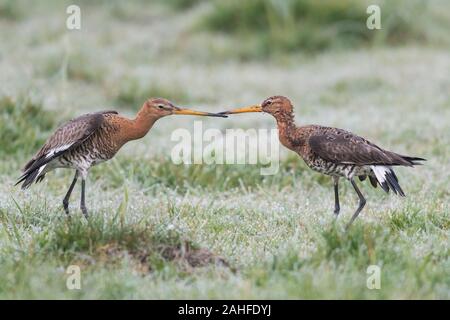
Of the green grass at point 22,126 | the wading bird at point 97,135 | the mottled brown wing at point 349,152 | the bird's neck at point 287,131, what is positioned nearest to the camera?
the mottled brown wing at point 349,152

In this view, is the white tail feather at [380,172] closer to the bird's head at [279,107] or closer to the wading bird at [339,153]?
the wading bird at [339,153]

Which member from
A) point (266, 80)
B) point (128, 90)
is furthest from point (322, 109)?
point (128, 90)

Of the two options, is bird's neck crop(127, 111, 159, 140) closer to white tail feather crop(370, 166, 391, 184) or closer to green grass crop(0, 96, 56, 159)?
white tail feather crop(370, 166, 391, 184)

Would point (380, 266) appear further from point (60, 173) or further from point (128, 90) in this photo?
point (128, 90)

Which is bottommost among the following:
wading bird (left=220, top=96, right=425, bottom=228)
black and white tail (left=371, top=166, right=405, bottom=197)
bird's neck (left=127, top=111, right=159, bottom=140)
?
black and white tail (left=371, top=166, right=405, bottom=197)

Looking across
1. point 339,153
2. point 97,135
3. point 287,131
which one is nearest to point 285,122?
point 287,131

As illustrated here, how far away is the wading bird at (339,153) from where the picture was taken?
5.89 m

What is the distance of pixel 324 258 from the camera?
4.91 metres

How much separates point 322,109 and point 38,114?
3913mm

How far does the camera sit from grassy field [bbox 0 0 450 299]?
4.82 meters

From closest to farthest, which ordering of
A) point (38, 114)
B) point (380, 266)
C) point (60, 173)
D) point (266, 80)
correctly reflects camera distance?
point (380, 266)
point (60, 173)
point (38, 114)
point (266, 80)

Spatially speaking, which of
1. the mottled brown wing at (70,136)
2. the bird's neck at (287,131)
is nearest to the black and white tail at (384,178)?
the bird's neck at (287,131)

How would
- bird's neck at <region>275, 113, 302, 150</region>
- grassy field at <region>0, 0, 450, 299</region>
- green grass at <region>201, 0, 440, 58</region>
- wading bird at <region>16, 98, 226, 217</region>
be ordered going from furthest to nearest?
1. green grass at <region>201, 0, 440, 58</region>
2. bird's neck at <region>275, 113, 302, 150</region>
3. wading bird at <region>16, 98, 226, 217</region>
4. grassy field at <region>0, 0, 450, 299</region>

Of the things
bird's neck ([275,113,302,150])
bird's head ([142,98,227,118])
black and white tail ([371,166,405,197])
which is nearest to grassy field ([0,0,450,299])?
black and white tail ([371,166,405,197])
